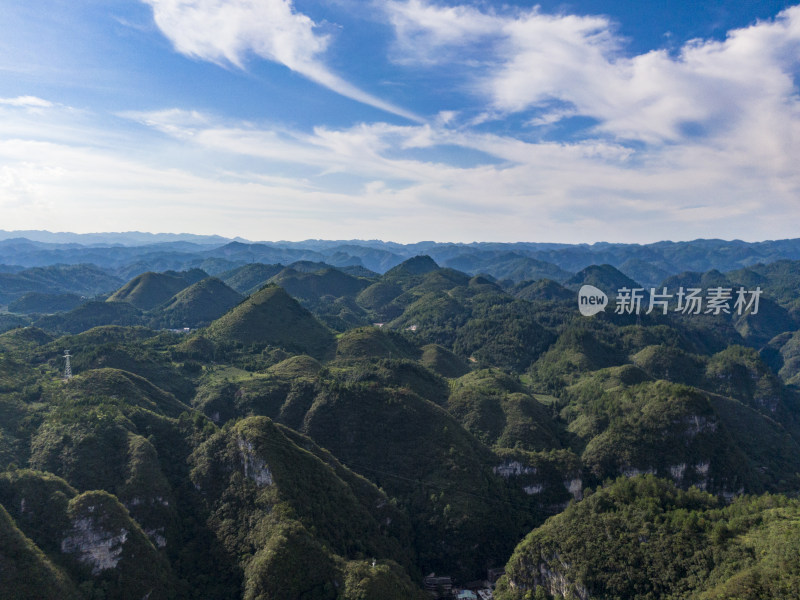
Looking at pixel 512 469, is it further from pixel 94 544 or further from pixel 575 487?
pixel 94 544

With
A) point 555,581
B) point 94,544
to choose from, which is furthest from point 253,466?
point 555,581

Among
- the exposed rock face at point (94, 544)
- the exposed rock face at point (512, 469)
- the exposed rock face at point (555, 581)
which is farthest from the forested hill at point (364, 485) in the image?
the exposed rock face at point (512, 469)

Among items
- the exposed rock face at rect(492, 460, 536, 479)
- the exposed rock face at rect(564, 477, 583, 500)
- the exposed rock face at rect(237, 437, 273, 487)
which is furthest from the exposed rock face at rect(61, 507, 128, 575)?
the exposed rock face at rect(564, 477, 583, 500)

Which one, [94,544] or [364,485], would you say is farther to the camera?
[364,485]

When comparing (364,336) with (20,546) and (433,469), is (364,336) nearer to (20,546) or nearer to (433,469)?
(433,469)

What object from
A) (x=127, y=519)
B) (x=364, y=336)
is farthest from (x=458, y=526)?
(x=364, y=336)

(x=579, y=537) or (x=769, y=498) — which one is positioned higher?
(x=769, y=498)

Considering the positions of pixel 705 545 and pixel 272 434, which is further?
pixel 272 434

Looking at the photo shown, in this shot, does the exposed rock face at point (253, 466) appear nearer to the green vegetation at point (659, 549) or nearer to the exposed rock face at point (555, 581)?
the green vegetation at point (659, 549)

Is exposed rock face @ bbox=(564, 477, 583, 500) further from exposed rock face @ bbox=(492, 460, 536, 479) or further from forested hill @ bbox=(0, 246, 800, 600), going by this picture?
exposed rock face @ bbox=(492, 460, 536, 479)
